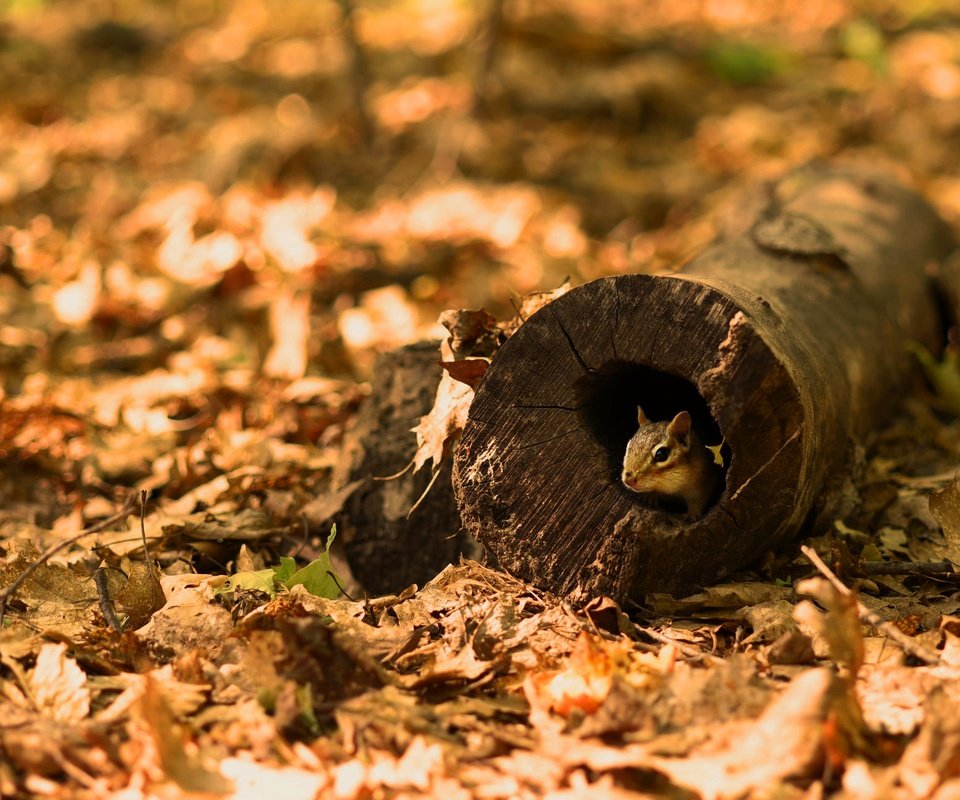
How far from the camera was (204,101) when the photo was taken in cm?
944

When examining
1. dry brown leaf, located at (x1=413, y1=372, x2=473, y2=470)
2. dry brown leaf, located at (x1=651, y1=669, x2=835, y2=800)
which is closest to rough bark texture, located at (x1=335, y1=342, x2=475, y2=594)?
dry brown leaf, located at (x1=413, y1=372, x2=473, y2=470)

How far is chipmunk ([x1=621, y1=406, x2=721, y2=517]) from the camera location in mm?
3266

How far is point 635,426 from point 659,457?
0.57m

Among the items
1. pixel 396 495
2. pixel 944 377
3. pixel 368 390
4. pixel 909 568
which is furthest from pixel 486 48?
pixel 909 568

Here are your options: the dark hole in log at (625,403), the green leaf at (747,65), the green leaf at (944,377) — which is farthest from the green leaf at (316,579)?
the green leaf at (747,65)

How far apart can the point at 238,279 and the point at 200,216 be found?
1.02 meters

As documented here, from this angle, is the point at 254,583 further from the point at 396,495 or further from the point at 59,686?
the point at 396,495

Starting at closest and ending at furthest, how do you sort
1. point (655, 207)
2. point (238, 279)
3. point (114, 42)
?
1. point (238, 279)
2. point (655, 207)
3. point (114, 42)

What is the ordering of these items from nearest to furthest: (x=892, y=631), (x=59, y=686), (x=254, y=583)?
(x=892, y=631), (x=59, y=686), (x=254, y=583)

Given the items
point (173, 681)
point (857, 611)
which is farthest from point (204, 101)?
point (857, 611)

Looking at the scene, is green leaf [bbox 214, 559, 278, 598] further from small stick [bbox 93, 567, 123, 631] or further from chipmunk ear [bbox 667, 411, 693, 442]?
chipmunk ear [bbox 667, 411, 693, 442]

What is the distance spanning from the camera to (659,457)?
327cm

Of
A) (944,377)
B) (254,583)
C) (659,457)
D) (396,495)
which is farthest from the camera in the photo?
(944,377)

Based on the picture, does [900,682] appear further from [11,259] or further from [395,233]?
[11,259]
